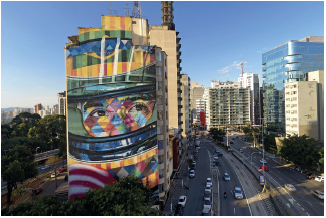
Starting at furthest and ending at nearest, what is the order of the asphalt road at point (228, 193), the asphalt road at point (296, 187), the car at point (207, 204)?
the car at point (207, 204), the asphalt road at point (228, 193), the asphalt road at point (296, 187)

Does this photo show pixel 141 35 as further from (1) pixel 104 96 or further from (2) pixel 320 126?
(2) pixel 320 126

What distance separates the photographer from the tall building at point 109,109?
2983cm

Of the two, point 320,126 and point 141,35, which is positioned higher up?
point 141,35

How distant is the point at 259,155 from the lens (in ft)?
224

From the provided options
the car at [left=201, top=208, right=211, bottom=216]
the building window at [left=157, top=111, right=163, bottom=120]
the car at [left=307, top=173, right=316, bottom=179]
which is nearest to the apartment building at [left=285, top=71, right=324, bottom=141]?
the car at [left=307, top=173, right=316, bottom=179]

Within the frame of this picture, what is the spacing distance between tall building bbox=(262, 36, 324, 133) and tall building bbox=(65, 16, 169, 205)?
75.7 meters

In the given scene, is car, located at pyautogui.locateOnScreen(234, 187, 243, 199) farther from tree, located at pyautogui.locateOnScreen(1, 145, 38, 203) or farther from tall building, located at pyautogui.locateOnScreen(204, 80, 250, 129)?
tall building, located at pyautogui.locateOnScreen(204, 80, 250, 129)

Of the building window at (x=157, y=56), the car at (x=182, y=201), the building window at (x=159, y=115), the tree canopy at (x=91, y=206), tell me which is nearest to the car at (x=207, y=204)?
the car at (x=182, y=201)

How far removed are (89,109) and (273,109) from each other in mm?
86449

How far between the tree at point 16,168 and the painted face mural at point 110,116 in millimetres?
20312

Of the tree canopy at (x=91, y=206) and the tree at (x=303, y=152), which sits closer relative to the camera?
the tree canopy at (x=91, y=206)

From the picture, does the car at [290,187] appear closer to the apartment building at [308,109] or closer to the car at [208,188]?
the car at [208,188]

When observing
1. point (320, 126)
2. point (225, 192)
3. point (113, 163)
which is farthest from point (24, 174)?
point (320, 126)

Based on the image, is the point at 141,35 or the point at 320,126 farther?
the point at 320,126
